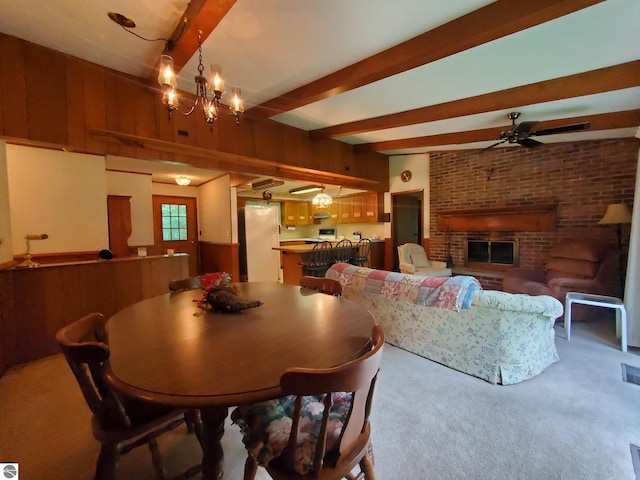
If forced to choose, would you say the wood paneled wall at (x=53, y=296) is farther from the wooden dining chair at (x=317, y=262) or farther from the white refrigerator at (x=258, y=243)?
the white refrigerator at (x=258, y=243)

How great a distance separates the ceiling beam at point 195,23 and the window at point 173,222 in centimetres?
463

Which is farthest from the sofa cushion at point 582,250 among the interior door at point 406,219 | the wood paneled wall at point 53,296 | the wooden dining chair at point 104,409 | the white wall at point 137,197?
the white wall at point 137,197

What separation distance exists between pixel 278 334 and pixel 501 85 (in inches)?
126

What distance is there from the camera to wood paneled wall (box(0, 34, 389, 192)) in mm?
2324

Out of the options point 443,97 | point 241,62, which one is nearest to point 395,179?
point 443,97

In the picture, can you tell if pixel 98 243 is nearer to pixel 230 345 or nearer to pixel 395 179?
pixel 230 345

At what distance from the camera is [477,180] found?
509 centimetres

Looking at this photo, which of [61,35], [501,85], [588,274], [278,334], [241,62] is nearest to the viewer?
[278,334]

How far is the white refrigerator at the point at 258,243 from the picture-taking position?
5.86m

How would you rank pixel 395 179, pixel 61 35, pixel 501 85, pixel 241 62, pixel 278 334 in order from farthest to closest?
pixel 395 179 < pixel 501 85 < pixel 241 62 < pixel 61 35 < pixel 278 334

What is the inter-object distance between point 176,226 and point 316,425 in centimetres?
636

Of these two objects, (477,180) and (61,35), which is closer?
(61,35)

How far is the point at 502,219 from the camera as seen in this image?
4.67 m

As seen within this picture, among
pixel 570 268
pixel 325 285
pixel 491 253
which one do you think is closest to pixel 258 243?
pixel 325 285
